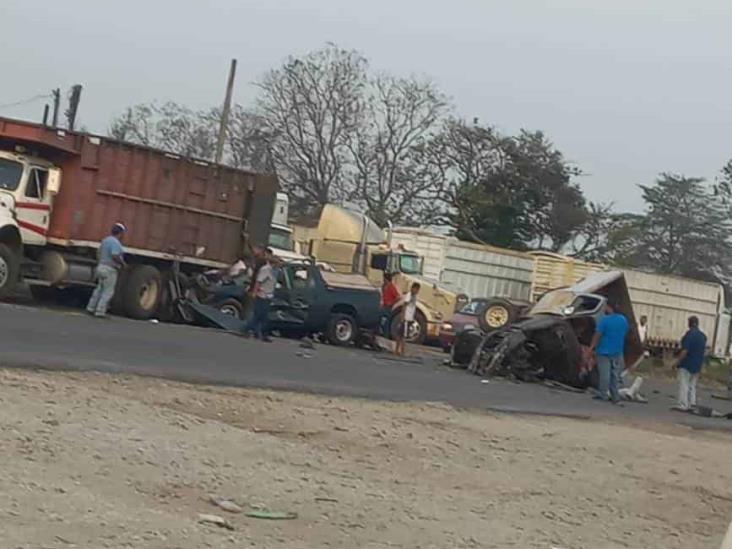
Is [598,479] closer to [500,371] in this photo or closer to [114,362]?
[114,362]

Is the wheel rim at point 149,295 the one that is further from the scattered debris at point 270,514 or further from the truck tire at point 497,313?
the scattered debris at point 270,514

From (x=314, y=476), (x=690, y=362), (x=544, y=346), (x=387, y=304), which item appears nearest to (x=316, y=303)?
(x=387, y=304)

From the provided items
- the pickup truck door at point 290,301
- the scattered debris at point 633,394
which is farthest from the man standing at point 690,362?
the pickup truck door at point 290,301

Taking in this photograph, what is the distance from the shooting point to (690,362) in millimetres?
23469

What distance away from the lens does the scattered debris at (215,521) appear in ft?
28.8

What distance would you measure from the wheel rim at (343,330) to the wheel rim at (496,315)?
3.60m

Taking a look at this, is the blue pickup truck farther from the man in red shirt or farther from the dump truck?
the dump truck

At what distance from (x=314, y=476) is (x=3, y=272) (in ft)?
49.3

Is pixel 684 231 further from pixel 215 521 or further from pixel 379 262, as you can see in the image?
pixel 215 521

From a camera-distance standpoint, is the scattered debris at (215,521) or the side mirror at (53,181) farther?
the side mirror at (53,181)

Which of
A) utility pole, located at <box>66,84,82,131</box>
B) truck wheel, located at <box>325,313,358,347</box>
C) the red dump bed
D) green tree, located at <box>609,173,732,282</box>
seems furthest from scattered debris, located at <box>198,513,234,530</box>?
green tree, located at <box>609,173,732,282</box>

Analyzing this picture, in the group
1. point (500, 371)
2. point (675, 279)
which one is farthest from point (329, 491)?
point (675, 279)

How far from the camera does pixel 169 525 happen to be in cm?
849

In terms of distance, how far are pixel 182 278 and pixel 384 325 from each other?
4.88m
